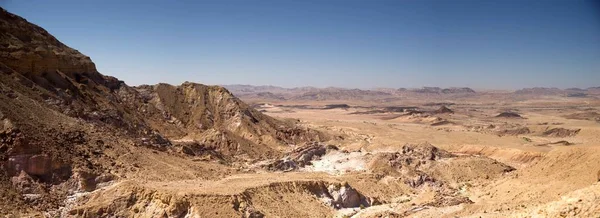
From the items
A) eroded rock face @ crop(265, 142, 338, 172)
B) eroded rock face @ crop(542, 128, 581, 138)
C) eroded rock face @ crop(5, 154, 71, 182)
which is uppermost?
eroded rock face @ crop(5, 154, 71, 182)

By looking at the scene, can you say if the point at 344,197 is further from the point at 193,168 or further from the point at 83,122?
the point at 83,122

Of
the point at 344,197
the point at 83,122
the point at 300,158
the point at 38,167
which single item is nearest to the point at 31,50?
the point at 83,122

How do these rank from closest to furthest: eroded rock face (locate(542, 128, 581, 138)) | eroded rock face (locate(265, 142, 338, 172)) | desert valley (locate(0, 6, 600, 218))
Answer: desert valley (locate(0, 6, 600, 218))
eroded rock face (locate(265, 142, 338, 172))
eroded rock face (locate(542, 128, 581, 138))

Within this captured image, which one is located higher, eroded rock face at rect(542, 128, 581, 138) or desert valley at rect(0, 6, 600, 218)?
desert valley at rect(0, 6, 600, 218)

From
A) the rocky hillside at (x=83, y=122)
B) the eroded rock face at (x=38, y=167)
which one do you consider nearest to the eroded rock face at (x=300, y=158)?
the rocky hillside at (x=83, y=122)

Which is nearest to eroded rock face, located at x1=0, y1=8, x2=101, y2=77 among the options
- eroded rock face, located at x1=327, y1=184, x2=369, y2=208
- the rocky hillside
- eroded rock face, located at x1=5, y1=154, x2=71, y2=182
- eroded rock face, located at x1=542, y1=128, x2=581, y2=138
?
the rocky hillside

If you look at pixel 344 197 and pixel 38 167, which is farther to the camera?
pixel 344 197

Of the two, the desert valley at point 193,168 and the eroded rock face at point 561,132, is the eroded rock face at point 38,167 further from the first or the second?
the eroded rock face at point 561,132

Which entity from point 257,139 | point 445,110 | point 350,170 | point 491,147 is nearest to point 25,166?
point 350,170

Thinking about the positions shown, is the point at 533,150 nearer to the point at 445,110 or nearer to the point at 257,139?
the point at 257,139

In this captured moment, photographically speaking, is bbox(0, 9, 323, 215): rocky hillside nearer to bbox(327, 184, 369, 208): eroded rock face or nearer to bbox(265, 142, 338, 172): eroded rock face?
bbox(265, 142, 338, 172): eroded rock face
